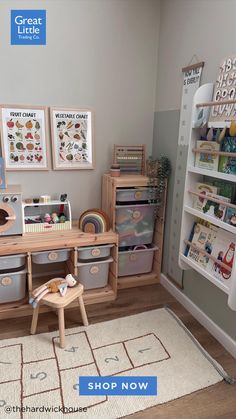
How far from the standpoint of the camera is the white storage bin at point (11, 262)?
2.06 m

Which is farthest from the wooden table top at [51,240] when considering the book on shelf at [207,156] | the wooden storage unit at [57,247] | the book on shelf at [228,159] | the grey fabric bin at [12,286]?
the book on shelf at [228,159]

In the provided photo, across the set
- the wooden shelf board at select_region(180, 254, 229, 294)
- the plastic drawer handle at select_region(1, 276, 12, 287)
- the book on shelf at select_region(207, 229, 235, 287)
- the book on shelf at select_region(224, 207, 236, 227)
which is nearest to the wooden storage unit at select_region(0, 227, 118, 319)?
the plastic drawer handle at select_region(1, 276, 12, 287)

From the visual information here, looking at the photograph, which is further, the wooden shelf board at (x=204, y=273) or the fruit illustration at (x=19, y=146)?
the fruit illustration at (x=19, y=146)

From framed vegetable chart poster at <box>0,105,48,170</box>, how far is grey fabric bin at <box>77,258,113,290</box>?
85cm

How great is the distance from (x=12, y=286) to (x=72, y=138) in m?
1.21

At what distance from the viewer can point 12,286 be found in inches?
83.9

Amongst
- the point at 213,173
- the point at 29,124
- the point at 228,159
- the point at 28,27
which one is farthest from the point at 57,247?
the point at 28,27

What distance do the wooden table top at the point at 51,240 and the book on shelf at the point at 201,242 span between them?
59 cm

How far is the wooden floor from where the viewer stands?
4.97 feet

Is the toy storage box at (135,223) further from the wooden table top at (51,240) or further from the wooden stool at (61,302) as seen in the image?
the wooden stool at (61,302)

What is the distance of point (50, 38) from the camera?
2.24 m

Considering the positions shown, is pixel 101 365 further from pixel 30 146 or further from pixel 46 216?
pixel 30 146

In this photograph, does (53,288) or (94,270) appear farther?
(94,270)

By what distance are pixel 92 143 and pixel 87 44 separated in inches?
29.2
